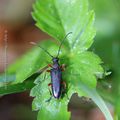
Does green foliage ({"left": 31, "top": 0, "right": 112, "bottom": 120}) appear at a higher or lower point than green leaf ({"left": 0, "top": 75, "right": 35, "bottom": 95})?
higher

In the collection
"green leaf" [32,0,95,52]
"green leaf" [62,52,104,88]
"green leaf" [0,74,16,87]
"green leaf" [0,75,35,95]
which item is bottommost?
"green leaf" [0,75,35,95]

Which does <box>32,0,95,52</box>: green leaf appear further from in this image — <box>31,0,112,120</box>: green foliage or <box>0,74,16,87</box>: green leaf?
<box>0,74,16,87</box>: green leaf

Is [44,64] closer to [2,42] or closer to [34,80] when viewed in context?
[34,80]

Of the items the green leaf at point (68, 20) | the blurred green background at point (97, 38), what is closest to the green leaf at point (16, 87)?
the green leaf at point (68, 20)

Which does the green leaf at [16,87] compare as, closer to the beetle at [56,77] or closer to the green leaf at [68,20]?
the beetle at [56,77]

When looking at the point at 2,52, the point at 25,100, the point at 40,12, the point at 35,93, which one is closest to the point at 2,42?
the point at 2,52

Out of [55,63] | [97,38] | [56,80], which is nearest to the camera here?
A: [56,80]

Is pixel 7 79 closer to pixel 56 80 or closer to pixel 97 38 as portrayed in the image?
pixel 56 80

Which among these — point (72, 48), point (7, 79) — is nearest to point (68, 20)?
point (72, 48)

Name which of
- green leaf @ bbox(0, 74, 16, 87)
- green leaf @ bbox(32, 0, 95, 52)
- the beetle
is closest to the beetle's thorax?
the beetle
